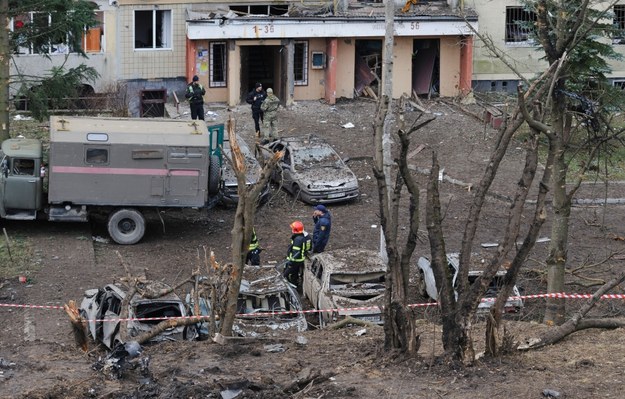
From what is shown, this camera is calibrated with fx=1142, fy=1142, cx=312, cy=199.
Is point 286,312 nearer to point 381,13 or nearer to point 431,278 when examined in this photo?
point 431,278

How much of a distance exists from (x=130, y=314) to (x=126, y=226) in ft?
26.2

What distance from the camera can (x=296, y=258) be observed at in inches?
814

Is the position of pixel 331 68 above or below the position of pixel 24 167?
above

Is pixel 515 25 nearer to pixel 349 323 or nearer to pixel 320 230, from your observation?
pixel 320 230

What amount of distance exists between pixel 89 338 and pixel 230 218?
32.3 ft

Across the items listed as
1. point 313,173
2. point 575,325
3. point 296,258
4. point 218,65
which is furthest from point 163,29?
point 575,325

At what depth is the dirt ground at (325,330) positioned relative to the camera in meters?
12.6

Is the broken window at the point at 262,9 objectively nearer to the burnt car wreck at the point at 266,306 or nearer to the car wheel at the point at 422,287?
the car wheel at the point at 422,287

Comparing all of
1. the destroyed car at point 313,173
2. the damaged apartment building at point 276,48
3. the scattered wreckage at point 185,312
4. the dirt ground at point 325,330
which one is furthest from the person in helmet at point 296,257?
the damaged apartment building at point 276,48

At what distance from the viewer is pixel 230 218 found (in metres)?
26.4

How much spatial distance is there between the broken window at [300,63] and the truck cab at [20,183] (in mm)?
13701

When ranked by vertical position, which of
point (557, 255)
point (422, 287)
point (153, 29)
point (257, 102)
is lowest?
point (422, 287)

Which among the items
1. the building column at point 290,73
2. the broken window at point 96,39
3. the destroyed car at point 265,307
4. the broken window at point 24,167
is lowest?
the destroyed car at point 265,307

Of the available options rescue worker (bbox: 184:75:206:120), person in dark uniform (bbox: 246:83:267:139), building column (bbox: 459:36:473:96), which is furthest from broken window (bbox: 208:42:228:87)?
building column (bbox: 459:36:473:96)
